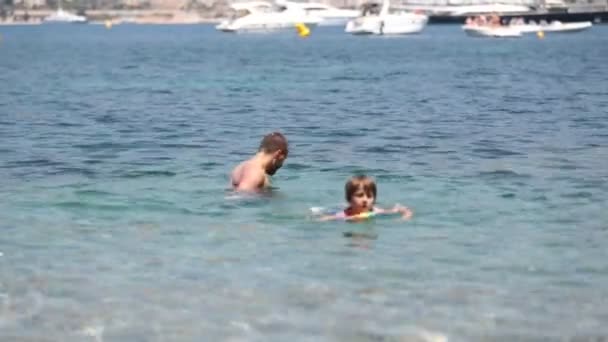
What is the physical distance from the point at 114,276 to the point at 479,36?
372ft

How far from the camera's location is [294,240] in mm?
12984

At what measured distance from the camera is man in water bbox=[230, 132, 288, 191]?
15.1 meters

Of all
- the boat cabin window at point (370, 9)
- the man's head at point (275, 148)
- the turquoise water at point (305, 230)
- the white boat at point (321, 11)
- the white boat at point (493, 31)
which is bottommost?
the turquoise water at point (305, 230)

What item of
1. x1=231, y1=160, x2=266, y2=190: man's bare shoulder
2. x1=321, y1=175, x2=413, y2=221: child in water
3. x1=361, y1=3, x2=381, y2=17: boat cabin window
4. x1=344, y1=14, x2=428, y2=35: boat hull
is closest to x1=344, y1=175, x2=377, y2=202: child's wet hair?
x1=321, y1=175, x2=413, y2=221: child in water

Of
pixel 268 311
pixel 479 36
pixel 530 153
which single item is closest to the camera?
pixel 268 311

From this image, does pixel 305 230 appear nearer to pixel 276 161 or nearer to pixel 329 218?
pixel 329 218

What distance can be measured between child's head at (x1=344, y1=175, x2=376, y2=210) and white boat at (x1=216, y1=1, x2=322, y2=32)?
456 ft

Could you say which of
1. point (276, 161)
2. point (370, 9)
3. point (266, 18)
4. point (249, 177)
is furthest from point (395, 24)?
point (276, 161)

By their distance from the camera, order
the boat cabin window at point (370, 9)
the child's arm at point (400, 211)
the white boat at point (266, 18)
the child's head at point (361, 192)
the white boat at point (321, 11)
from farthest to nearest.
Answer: the white boat at point (321, 11) < the white boat at point (266, 18) < the boat cabin window at point (370, 9) < the child's arm at point (400, 211) < the child's head at point (361, 192)

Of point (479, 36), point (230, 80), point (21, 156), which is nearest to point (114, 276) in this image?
point (21, 156)

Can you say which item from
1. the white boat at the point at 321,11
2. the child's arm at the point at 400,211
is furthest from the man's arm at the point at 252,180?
the white boat at the point at 321,11

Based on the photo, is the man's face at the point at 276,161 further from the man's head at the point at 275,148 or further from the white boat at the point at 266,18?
the white boat at the point at 266,18

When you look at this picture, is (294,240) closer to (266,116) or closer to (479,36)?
(266,116)

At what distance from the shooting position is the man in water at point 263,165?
1507cm
